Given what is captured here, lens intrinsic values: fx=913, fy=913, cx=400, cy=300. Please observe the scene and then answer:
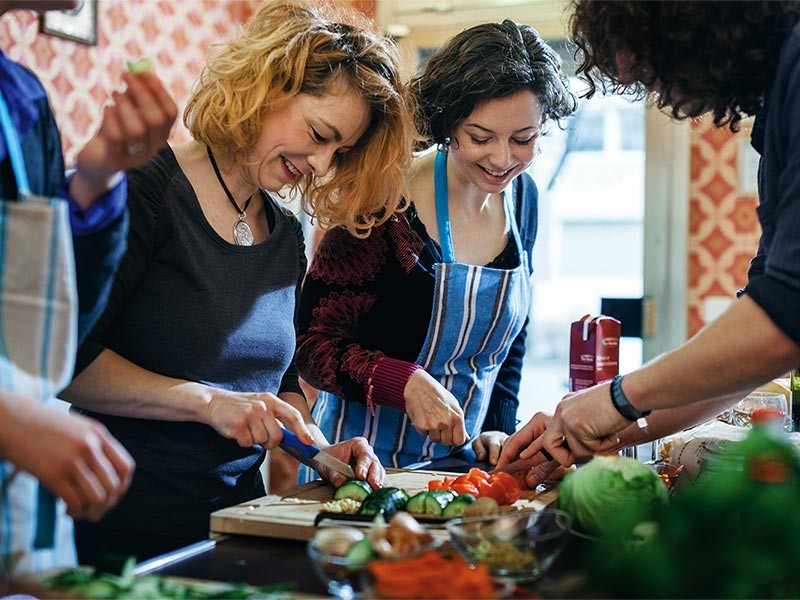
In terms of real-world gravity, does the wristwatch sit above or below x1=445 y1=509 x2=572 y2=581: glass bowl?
above

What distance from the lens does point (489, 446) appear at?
2115 mm

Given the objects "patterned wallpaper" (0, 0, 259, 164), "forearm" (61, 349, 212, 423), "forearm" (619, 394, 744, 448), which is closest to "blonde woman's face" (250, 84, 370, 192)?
"forearm" (61, 349, 212, 423)

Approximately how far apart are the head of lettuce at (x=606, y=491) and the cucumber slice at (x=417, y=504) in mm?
233

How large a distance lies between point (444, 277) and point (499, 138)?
36 cm

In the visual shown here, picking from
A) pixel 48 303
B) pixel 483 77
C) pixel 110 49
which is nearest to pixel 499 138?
pixel 483 77

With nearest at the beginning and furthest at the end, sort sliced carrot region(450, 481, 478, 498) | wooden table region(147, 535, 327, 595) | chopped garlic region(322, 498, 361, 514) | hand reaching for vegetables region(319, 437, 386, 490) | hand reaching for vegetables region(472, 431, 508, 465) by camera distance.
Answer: wooden table region(147, 535, 327, 595), chopped garlic region(322, 498, 361, 514), sliced carrot region(450, 481, 478, 498), hand reaching for vegetables region(319, 437, 386, 490), hand reaching for vegetables region(472, 431, 508, 465)

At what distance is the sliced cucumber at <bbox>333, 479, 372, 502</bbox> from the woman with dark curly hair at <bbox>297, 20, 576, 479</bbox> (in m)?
0.39

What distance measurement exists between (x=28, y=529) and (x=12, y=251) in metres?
0.33

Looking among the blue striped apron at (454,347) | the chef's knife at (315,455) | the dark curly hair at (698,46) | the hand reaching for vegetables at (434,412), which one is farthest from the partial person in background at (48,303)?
the blue striped apron at (454,347)

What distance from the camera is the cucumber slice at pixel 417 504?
4.88 feet

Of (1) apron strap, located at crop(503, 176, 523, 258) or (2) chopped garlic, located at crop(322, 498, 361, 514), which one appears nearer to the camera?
(2) chopped garlic, located at crop(322, 498, 361, 514)

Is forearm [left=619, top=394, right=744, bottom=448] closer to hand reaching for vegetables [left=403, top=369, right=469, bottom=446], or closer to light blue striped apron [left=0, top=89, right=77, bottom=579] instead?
hand reaching for vegetables [left=403, top=369, right=469, bottom=446]

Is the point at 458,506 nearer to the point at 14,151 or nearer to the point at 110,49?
the point at 14,151

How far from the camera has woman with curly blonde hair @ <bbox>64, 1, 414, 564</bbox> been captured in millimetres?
1604
